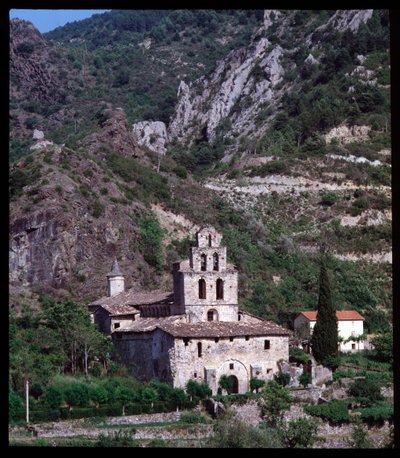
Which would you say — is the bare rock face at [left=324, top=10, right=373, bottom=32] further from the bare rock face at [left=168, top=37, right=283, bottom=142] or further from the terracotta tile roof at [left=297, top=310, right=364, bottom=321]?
the terracotta tile roof at [left=297, top=310, right=364, bottom=321]

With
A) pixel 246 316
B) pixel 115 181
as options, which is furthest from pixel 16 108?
pixel 246 316

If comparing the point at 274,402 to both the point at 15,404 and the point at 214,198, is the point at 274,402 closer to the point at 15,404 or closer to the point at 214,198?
the point at 15,404

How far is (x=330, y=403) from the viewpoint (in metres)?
33.7

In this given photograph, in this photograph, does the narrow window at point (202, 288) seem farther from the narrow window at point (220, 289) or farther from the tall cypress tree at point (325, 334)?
the tall cypress tree at point (325, 334)

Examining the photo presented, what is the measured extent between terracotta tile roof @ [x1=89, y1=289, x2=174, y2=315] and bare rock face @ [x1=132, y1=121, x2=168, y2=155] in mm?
47366

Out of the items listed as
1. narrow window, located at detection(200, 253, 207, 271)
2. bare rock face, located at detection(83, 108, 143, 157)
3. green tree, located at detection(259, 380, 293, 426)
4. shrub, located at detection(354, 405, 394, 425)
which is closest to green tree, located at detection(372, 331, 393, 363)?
narrow window, located at detection(200, 253, 207, 271)

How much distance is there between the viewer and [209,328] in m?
36.1

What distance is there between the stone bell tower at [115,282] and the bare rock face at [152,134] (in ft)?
147

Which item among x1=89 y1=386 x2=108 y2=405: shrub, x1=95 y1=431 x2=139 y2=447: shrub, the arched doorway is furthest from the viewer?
the arched doorway

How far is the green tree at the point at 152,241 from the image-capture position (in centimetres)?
5084

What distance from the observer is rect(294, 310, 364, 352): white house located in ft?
148

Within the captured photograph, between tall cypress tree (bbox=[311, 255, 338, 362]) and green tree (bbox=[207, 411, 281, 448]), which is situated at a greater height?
tall cypress tree (bbox=[311, 255, 338, 362])
